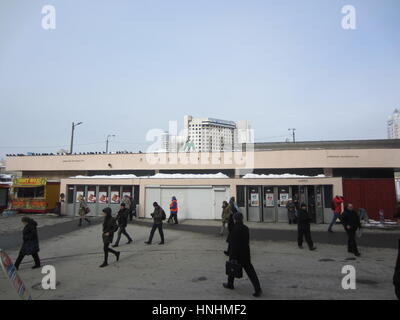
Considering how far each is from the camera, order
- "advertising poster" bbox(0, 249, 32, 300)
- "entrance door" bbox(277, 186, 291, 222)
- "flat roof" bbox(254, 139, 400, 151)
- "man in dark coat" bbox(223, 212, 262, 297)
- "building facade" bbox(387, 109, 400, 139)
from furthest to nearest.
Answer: "building facade" bbox(387, 109, 400, 139) → "flat roof" bbox(254, 139, 400, 151) → "entrance door" bbox(277, 186, 291, 222) → "man in dark coat" bbox(223, 212, 262, 297) → "advertising poster" bbox(0, 249, 32, 300)

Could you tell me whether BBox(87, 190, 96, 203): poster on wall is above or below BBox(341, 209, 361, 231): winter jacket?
above

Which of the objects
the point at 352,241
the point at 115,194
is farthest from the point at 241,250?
the point at 115,194

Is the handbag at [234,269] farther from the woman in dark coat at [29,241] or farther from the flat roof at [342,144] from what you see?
the flat roof at [342,144]

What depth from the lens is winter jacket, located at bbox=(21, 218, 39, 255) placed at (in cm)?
740

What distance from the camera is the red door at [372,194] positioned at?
58.2 ft

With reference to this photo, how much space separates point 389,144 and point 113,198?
1125 inches

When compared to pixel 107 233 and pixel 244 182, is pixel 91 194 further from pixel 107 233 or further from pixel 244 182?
pixel 107 233

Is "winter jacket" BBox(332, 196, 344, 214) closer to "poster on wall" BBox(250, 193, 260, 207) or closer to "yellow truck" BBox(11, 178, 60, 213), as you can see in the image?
"poster on wall" BBox(250, 193, 260, 207)

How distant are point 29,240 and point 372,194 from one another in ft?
63.0

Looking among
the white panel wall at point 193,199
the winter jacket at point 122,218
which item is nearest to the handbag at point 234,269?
the winter jacket at point 122,218

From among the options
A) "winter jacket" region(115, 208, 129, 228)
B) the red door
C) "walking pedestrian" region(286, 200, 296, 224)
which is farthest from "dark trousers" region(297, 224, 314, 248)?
the red door

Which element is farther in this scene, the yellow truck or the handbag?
the yellow truck

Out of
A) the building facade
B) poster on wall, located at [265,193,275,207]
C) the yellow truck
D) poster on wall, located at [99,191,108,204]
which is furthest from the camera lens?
the building facade

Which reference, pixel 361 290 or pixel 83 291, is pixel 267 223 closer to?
pixel 361 290
